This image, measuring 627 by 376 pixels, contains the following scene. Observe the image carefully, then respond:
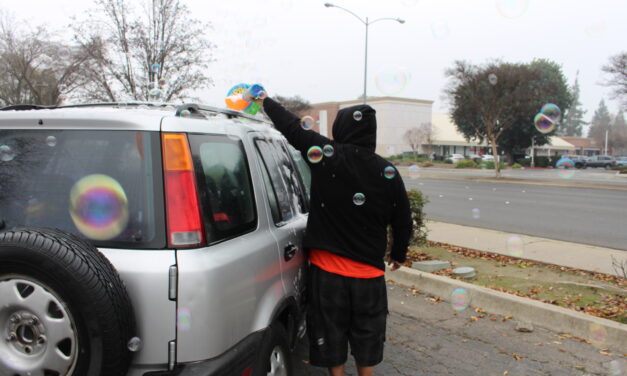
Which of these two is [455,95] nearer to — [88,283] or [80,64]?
[80,64]

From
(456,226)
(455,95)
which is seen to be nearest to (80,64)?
(456,226)

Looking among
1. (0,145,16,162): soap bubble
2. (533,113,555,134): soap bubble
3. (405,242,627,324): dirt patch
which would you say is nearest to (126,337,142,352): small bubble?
(0,145,16,162): soap bubble

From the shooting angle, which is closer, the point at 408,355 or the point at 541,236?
the point at 408,355

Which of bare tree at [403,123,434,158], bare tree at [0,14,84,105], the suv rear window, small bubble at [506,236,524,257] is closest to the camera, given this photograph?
the suv rear window

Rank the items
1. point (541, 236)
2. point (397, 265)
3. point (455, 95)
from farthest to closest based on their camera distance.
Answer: point (455, 95)
point (541, 236)
point (397, 265)

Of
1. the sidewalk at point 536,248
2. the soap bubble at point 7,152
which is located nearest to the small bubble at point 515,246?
the sidewalk at point 536,248

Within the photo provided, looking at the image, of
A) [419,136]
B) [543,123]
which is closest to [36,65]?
[543,123]

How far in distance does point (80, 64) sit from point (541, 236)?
15.9 m

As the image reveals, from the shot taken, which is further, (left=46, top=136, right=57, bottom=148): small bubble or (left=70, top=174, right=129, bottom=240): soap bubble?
(left=46, top=136, right=57, bottom=148): small bubble

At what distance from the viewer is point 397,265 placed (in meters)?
3.17

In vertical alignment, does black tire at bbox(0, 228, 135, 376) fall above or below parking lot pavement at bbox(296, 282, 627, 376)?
above

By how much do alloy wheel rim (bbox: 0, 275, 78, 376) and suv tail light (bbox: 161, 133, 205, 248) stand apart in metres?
0.51

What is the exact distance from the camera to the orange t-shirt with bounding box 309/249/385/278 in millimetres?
2703

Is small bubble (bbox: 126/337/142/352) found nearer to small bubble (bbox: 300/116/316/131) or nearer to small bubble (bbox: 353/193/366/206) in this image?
small bubble (bbox: 353/193/366/206)
